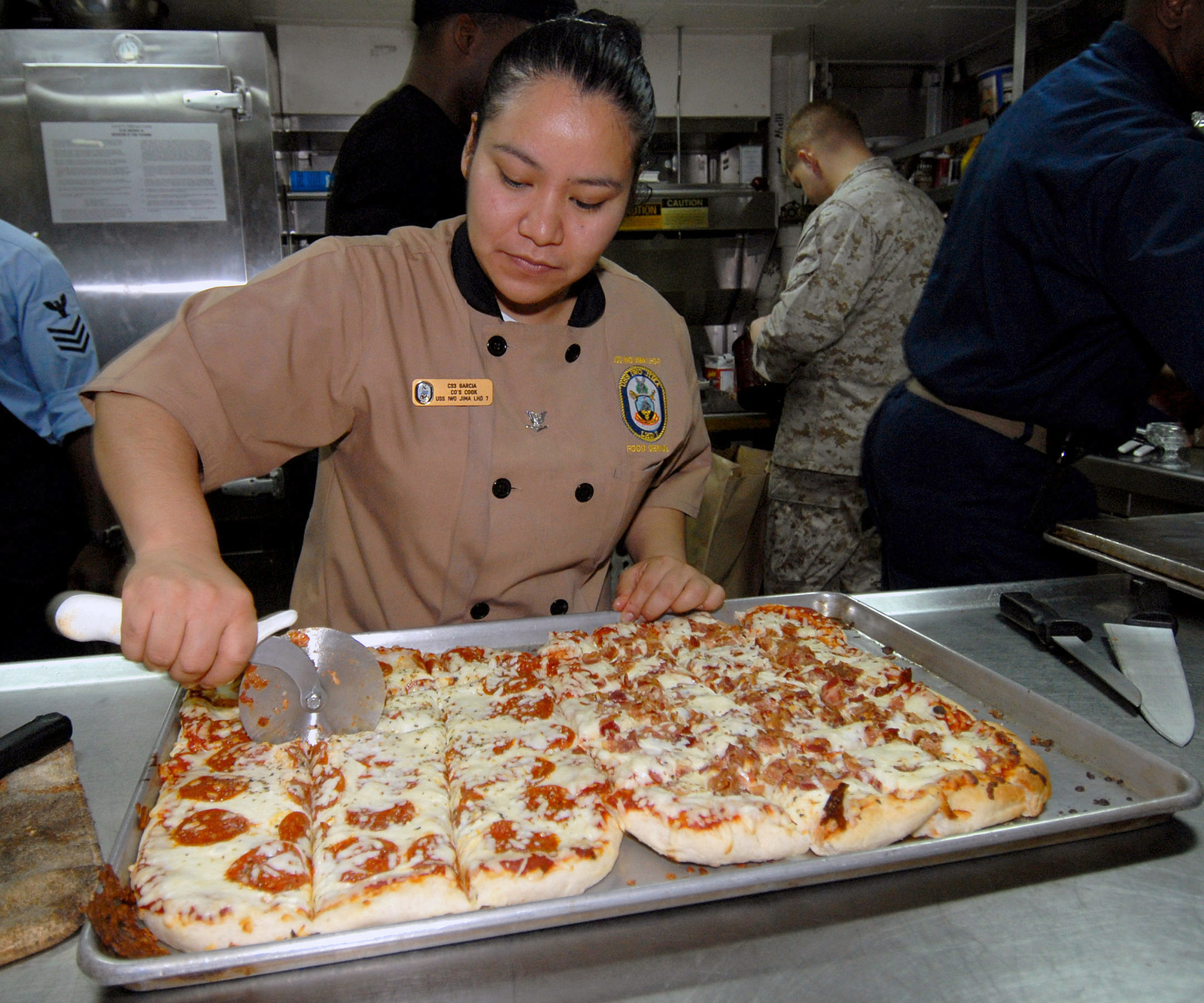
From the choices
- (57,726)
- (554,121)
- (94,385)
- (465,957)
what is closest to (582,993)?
(465,957)

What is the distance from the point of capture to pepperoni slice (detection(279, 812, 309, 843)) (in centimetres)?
96

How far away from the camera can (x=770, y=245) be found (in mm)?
6082

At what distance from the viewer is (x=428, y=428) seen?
1.58 metres

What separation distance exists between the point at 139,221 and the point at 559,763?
4066 mm

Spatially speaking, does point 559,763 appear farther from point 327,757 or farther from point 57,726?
point 57,726

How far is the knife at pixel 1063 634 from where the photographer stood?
51.3 inches

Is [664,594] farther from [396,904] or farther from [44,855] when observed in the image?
[44,855]

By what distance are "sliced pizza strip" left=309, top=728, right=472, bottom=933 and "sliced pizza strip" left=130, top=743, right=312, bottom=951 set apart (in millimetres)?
25

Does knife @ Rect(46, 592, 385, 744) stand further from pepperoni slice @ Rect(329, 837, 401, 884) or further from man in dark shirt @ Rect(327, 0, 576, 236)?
man in dark shirt @ Rect(327, 0, 576, 236)

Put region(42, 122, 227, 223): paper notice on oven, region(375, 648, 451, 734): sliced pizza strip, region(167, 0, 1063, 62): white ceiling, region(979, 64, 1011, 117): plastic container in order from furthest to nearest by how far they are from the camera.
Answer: region(167, 0, 1063, 62): white ceiling < region(979, 64, 1011, 117): plastic container < region(42, 122, 227, 223): paper notice on oven < region(375, 648, 451, 734): sliced pizza strip

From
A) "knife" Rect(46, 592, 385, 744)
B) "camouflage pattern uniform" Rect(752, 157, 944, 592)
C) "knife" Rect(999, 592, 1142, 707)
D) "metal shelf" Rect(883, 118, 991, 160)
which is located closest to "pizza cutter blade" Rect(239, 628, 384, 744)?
"knife" Rect(46, 592, 385, 744)

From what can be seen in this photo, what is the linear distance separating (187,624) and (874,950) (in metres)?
0.80

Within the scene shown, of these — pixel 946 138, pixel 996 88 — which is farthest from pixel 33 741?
pixel 996 88

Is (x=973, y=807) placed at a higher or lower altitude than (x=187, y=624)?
lower
